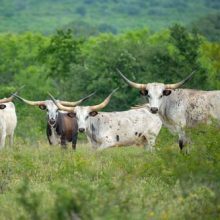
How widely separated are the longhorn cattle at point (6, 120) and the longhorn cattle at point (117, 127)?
189 cm

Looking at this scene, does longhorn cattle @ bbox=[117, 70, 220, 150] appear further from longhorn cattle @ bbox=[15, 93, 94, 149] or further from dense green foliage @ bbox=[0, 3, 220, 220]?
longhorn cattle @ bbox=[15, 93, 94, 149]

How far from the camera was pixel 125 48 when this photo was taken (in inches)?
1519

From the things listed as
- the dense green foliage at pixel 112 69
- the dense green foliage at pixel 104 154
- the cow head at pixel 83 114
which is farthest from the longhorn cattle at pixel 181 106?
the dense green foliage at pixel 112 69

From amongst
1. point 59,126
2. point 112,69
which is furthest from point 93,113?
point 112,69

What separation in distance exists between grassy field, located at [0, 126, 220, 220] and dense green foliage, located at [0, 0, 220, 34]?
10664 centimetres

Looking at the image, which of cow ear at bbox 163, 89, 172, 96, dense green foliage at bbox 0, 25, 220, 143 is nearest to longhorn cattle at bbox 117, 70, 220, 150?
cow ear at bbox 163, 89, 172, 96

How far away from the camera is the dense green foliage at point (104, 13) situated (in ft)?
435

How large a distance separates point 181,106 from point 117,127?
179cm

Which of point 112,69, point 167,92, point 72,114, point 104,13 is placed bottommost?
point 104,13

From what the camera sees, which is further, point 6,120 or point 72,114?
point 6,120

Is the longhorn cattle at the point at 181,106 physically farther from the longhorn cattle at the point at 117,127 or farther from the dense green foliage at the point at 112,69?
the dense green foliage at the point at 112,69

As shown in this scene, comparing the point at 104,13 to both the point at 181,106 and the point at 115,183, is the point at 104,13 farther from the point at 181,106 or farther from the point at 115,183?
the point at 115,183

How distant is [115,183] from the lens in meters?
13.1

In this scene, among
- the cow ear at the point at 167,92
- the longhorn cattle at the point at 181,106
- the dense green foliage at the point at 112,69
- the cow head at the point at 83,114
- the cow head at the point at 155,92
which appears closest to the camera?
the longhorn cattle at the point at 181,106
